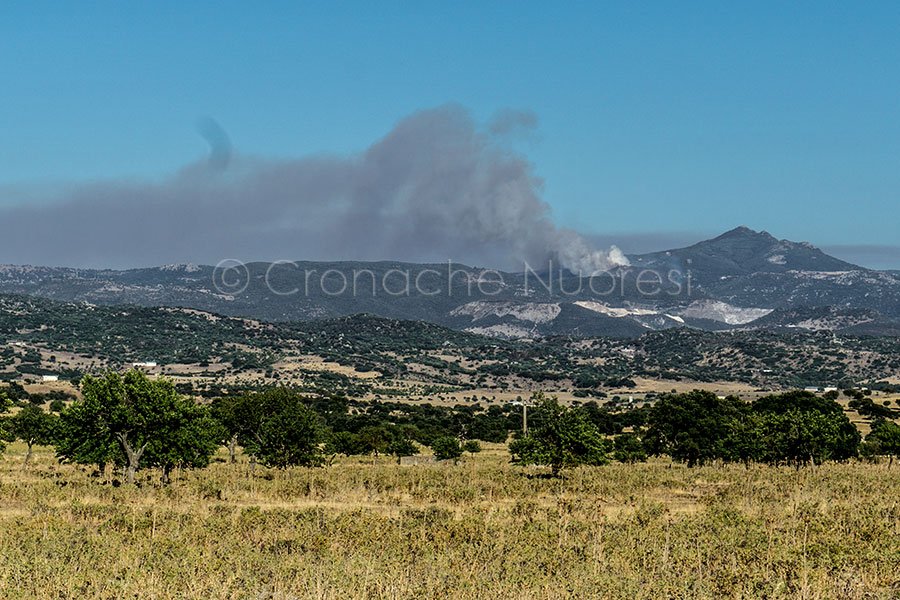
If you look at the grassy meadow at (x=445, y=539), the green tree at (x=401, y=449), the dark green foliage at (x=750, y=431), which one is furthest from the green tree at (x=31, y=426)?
the dark green foliage at (x=750, y=431)

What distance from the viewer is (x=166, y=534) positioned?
1126 inches

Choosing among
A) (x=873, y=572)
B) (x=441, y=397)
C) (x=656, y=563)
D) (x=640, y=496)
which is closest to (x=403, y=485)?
(x=640, y=496)

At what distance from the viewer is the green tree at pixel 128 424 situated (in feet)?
154

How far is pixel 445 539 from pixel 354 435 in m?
55.6

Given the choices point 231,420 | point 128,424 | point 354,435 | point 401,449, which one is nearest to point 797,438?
point 401,449

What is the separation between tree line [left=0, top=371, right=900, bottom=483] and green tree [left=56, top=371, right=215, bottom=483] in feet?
0.21

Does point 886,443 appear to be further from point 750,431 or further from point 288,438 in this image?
point 288,438

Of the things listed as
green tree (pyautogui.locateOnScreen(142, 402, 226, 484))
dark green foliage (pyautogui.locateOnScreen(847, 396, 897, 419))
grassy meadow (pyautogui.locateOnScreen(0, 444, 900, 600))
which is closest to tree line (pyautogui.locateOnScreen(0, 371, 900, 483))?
green tree (pyautogui.locateOnScreen(142, 402, 226, 484))

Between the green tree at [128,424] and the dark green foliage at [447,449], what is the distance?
107 ft

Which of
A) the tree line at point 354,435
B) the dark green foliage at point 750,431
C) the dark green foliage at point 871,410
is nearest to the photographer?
the tree line at point 354,435

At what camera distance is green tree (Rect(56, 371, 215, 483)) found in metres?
47.0

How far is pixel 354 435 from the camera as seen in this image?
273 ft

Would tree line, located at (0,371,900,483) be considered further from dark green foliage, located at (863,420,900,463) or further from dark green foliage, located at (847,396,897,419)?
dark green foliage, located at (847,396,897,419)

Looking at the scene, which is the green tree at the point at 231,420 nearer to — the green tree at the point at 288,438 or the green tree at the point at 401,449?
the green tree at the point at 288,438
